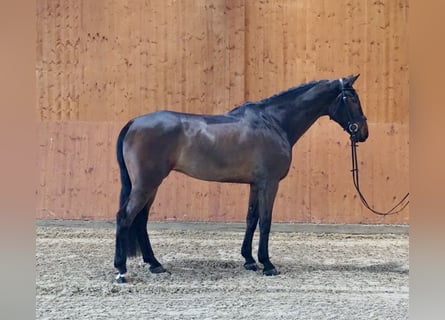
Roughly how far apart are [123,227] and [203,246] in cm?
116

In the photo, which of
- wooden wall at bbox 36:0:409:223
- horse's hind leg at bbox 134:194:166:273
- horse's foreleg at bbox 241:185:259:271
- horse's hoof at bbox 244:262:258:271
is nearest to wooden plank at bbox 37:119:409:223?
wooden wall at bbox 36:0:409:223

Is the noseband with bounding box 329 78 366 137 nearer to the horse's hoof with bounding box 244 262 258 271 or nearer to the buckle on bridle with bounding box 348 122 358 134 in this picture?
the buckle on bridle with bounding box 348 122 358 134

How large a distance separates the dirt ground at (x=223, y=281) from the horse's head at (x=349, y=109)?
0.90 meters

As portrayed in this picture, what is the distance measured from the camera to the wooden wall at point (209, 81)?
15.8 ft

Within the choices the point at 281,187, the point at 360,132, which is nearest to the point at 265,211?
the point at 360,132

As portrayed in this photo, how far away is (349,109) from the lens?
3303 mm

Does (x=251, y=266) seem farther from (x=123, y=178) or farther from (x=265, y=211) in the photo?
(x=123, y=178)

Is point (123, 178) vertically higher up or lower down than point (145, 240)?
higher up

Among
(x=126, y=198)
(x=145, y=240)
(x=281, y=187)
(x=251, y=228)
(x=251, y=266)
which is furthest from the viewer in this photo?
(x=281, y=187)

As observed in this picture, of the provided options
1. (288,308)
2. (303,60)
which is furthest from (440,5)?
(303,60)

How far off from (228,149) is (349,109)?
820mm

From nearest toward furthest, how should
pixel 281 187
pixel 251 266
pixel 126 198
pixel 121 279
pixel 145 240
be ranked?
pixel 121 279 < pixel 126 198 < pixel 145 240 < pixel 251 266 < pixel 281 187

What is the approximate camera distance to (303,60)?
4.88m

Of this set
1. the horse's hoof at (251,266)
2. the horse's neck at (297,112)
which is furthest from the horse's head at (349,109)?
the horse's hoof at (251,266)
